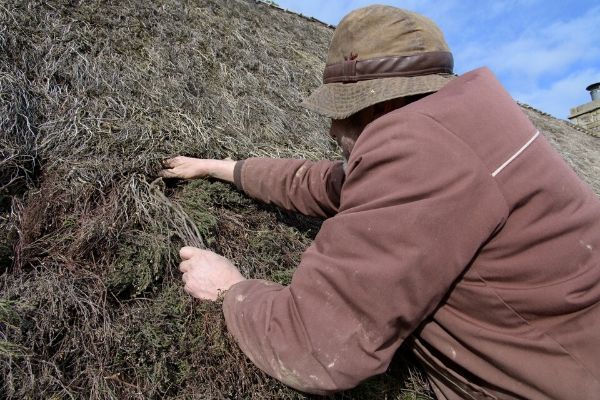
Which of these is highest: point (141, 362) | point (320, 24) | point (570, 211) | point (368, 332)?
point (320, 24)

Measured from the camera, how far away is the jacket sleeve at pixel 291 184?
224 centimetres

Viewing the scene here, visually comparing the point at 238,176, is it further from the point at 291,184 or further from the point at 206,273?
the point at 206,273

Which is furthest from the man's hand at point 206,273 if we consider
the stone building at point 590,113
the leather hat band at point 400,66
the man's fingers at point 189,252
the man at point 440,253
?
the stone building at point 590,113

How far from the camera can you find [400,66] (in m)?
1.45

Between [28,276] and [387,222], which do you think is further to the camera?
[28,276]

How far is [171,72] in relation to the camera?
306 cm

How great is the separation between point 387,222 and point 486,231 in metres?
0.26

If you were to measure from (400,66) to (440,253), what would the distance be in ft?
2.08

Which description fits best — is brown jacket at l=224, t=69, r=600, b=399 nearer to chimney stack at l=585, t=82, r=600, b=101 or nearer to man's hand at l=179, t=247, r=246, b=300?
man's hand at l=179, t=247, r=246, b=300

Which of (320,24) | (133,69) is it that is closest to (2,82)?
(133,69)

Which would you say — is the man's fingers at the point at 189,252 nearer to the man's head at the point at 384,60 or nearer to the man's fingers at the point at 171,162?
the man's fingers at the point at 171,162

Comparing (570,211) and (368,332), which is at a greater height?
(570,211)

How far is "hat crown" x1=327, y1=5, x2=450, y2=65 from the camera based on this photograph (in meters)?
1.45

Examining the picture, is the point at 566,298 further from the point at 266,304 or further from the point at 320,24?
the point at 320,24
